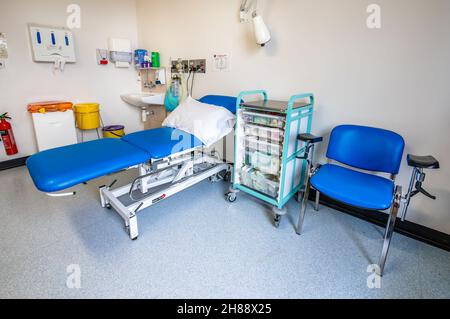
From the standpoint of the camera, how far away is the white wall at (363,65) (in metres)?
1.60

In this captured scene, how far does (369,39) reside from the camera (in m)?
1.78

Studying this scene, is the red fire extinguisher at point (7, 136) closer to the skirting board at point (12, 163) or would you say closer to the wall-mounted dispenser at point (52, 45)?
the skirting board at point (12, 163)

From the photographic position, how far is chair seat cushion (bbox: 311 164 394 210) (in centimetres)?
138

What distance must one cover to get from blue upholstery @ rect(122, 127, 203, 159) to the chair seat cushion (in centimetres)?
102

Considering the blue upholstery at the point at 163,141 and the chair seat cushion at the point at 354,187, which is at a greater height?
the blue upholstery at the point at 163,141

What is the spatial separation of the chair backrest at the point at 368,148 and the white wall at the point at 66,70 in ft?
10.7

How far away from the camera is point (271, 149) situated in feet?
6.37

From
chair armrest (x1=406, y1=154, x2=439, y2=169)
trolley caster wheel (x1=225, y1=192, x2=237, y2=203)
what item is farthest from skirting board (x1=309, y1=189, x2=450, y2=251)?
trolley caster wheel (x1=225, y1=192, x2=237, y2=203)

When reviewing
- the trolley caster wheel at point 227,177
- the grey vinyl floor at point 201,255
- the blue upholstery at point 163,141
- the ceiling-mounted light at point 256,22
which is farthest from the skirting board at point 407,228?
the ceiling-mounted light at point 256,22

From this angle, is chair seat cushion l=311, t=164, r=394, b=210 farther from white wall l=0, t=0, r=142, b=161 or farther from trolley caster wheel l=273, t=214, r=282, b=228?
white wall l=0, t=0, r=142, b=161

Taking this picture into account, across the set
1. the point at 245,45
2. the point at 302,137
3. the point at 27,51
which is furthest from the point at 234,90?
the point at 27,51

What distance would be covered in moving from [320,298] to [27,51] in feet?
12.6
